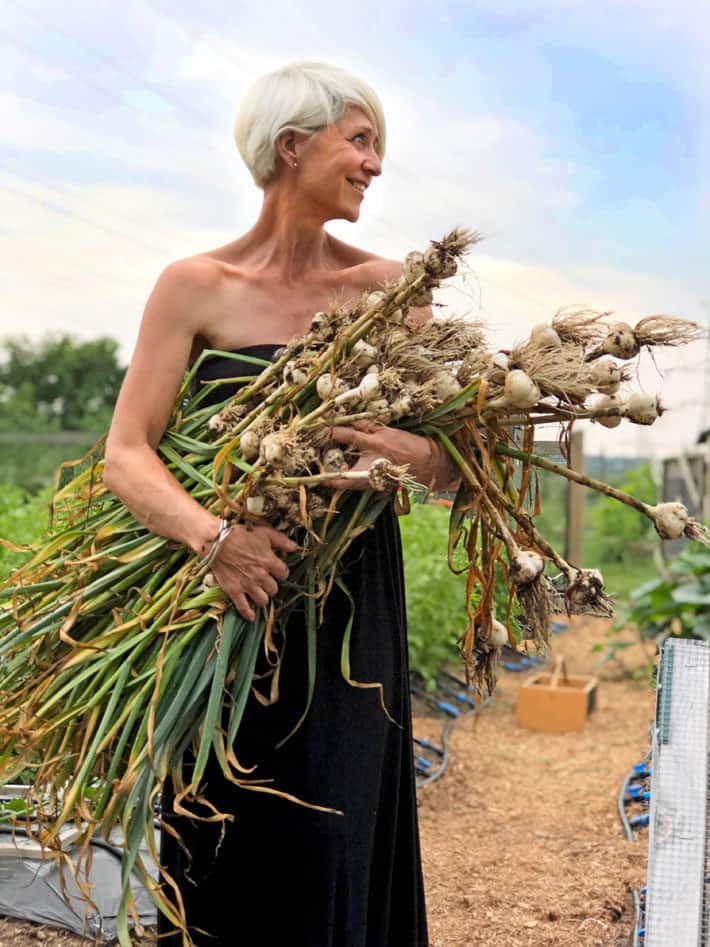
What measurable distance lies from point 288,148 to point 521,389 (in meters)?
0.54

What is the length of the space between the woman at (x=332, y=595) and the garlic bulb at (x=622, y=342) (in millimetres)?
263

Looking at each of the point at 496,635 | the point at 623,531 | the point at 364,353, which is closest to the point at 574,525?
the point at 623,531

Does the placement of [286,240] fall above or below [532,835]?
above

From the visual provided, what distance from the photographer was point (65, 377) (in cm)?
1193

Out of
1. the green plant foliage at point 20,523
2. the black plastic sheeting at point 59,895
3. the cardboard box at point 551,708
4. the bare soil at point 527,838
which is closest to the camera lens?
the black plastic sheeting at point 59,895

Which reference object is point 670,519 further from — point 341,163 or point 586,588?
point 341,163

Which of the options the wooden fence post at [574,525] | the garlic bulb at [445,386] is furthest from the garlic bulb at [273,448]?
the wooden fence post at [574,525]

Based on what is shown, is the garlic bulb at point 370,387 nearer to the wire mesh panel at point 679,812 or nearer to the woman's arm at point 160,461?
the woman's arm at point 160,461

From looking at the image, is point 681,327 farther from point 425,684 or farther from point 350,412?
point 425,684

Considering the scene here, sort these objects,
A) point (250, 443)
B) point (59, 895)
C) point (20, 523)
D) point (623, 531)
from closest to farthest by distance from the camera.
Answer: point (250, 443), point (59, 895), point (20, 523), point (623, 531)

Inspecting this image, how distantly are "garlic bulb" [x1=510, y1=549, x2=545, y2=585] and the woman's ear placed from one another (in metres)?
0.66

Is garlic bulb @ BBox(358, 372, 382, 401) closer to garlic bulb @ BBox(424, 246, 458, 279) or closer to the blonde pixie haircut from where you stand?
garlic bulb @ BBox(424, 246, 458, 279)

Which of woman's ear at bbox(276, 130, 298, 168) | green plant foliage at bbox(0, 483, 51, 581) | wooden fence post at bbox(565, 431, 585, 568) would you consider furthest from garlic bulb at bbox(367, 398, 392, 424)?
wooden fence post at bbox(565, 431, 585, 568)

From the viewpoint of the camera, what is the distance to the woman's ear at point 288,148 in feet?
5.48
